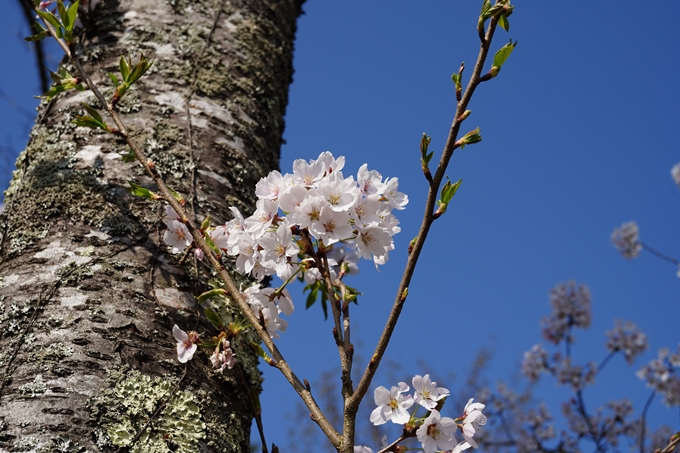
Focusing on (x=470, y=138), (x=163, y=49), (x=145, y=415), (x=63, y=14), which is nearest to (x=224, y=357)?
(x=145, y=415)

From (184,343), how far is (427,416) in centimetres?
56

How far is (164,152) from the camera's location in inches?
62.7

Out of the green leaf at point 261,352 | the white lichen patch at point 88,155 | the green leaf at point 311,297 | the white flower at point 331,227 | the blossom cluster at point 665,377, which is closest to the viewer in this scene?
the white flower at point 331,227

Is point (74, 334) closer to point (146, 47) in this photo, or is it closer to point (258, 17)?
point (146, 47)

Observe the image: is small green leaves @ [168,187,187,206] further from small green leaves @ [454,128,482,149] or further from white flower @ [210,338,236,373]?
small green leaves @ [454,128,482,149]

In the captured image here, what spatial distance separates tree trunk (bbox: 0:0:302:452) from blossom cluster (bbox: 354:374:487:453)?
388 millimetres

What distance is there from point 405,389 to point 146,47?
1.39 metres

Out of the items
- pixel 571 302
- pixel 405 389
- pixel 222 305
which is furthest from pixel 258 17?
pixel 571 302

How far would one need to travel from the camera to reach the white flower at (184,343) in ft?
4.03

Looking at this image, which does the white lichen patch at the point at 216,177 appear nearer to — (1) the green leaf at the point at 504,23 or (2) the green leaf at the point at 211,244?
(2) the green leaf at the point at 211,244

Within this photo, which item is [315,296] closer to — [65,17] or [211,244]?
[211,244]

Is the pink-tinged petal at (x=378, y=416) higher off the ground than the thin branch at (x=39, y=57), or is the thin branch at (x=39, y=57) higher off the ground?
the thin branch at (x=39, y=57)

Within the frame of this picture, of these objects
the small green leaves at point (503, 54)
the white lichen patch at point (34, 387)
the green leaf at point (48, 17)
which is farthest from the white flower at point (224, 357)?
the green leaf at point (48, 17)

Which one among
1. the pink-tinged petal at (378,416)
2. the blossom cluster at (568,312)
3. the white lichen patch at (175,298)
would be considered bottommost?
the pink-tinged petal at (378,416)
